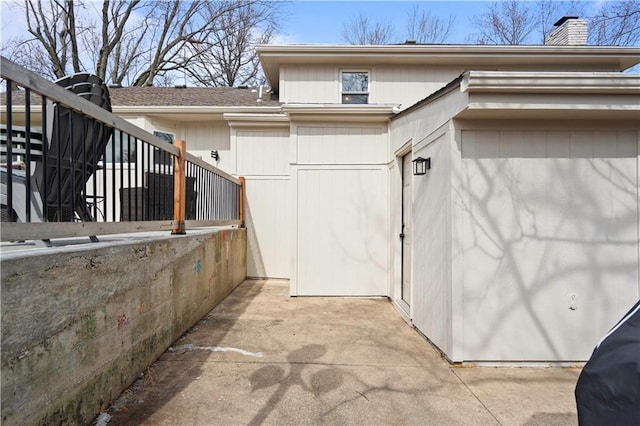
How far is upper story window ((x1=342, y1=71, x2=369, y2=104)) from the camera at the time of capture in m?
7.69

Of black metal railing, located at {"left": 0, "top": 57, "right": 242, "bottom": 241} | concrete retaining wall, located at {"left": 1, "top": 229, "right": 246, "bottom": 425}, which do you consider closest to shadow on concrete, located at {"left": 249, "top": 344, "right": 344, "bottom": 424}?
concrete retaining wall, located at {"left": 1, "top": 229, "right": 246, "bottom": 425}

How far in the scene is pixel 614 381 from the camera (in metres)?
1.29

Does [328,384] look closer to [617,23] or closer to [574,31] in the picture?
[574,31]

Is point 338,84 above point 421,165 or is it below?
above

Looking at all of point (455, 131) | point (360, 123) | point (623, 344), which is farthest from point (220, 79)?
point (623, 344)

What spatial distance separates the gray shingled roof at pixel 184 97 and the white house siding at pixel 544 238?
588cm

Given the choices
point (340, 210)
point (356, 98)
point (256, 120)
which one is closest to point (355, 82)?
point (356, 98)

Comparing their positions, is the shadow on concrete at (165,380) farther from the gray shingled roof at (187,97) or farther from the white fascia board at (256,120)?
the gray shingled roof at (187,97)

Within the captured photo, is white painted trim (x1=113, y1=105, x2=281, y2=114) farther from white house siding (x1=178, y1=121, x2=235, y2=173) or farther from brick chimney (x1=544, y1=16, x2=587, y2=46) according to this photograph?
brick chimney (x1=544, y1=16, x2=587, y2=46)

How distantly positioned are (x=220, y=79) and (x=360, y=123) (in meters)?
13.5

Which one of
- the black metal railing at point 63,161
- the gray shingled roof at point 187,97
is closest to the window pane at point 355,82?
the gray shingled roof at point 187,97

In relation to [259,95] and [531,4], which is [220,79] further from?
[531,4]

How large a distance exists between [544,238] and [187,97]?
8.68 meters

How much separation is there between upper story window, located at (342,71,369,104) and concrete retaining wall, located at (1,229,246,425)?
5.19m
